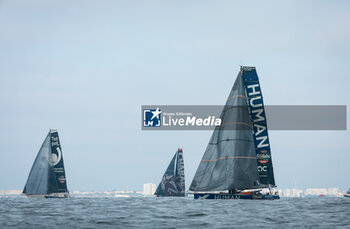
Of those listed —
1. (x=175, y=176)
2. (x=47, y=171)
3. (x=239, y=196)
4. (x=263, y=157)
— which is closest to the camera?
(x=239, y=196)

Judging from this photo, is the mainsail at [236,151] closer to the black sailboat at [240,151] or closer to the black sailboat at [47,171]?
the black sailboat at [240,151]

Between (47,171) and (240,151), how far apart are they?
51.2 metres

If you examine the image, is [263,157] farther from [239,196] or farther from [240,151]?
[239,196]

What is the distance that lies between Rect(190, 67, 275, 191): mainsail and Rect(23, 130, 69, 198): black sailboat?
43.9 m

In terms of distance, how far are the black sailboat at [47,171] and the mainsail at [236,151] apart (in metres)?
43.9

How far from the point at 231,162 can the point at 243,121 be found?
5833mm

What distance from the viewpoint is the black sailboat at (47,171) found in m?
101

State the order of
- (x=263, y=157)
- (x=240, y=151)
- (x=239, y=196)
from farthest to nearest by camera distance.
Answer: (x=263, y=157) < (x=240, y=151) < (x=239, y=196)

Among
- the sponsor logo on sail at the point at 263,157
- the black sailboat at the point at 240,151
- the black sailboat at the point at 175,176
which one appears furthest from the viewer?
the black sailboat at the point at 175,176

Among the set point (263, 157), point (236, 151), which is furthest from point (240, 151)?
point (263, 157)

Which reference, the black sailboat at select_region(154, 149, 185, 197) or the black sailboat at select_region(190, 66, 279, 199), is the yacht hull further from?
the black sailboat at select_region(154, 149, 185, 197)

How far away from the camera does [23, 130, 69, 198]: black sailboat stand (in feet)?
332

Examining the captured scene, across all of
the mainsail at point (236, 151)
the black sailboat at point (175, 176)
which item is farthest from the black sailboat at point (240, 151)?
the black sailboat at point (175, 176)

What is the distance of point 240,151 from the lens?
2591 inches
